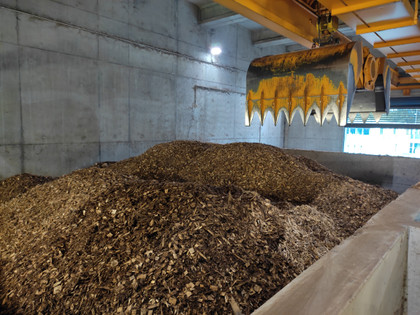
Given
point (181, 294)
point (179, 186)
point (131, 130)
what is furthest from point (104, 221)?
point (131, 130)

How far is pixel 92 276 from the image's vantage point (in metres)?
1.66

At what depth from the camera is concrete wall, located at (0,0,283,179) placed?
194 inches

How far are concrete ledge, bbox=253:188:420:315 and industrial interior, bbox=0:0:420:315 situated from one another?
0.4 inches

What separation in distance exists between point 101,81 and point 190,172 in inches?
131

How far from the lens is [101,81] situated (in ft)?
19.9

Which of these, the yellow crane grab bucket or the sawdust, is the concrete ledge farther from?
Answer: the sawdust

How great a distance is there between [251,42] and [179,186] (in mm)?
8966

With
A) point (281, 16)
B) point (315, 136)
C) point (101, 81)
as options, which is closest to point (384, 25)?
point (281, 16)

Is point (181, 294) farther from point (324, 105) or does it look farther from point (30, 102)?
point (30, 102)

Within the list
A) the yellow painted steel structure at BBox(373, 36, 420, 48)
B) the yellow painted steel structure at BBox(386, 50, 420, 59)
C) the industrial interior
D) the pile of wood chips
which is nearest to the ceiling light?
the industrial interior

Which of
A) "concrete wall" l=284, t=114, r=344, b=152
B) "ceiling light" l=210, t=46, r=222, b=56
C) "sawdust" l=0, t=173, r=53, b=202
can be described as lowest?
"sawdust" l=0, t=173, r=53, b=202

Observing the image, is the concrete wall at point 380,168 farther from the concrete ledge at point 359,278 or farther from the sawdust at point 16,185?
the sawdust at point 16,185

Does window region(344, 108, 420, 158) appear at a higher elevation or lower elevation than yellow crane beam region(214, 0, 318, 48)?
lower

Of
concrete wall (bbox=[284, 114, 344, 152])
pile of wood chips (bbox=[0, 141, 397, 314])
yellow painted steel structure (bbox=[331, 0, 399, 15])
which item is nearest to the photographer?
pile of wood chips (bbox=[0, 141, 397, 314])
